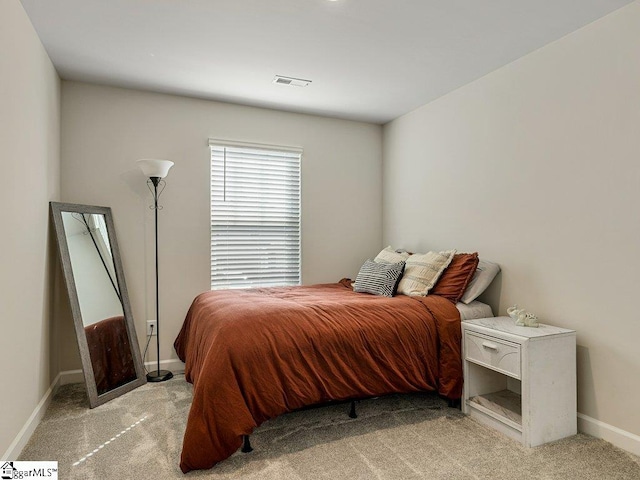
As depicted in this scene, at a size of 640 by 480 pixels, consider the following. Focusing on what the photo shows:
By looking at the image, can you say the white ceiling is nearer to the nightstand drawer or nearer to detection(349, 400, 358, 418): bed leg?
the nightstand drawer

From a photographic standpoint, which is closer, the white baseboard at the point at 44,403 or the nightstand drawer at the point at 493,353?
the white baseboard at the point at 44,403

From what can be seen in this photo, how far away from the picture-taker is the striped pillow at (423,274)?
3.24m

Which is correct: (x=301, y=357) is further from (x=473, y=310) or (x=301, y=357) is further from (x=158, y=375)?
(x=158, y=375)

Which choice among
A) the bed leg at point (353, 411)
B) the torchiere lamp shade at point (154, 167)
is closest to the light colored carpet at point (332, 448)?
the bed leg at point (353, 411)

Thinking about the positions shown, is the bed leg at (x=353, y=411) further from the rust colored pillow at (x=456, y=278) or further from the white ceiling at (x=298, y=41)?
the white ceiling at (x=298, y=41)

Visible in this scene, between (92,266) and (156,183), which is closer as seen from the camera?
(92,266)

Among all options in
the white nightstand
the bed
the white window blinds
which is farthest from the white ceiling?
the white nightstand

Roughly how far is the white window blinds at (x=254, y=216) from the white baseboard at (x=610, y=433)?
2.68m

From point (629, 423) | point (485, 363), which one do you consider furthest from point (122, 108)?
point (629, 423)

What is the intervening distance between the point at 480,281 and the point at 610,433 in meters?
1.19

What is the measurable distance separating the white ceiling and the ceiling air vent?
60 mm

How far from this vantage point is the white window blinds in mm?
4027

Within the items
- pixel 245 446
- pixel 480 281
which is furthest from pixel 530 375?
pixel 245 446

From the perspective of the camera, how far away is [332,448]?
234 cm
